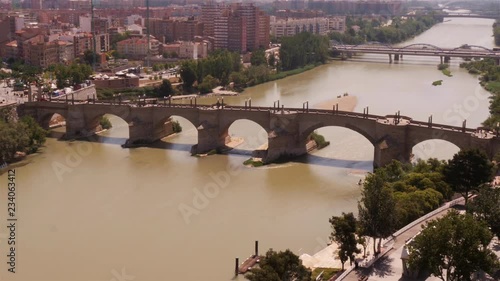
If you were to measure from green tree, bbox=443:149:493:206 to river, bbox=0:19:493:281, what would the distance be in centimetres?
201

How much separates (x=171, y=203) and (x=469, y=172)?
16.7 ft

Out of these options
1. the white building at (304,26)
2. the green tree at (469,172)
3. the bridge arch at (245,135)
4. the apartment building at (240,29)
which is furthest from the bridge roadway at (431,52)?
the green tree at (469,172)

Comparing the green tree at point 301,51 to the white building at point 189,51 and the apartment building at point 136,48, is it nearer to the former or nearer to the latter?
the white building at point 189,51

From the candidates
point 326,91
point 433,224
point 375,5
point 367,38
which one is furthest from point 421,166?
point 375,5

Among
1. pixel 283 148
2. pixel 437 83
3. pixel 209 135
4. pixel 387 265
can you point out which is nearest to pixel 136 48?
pixel 437 83

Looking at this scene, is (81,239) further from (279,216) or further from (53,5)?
(53,5)

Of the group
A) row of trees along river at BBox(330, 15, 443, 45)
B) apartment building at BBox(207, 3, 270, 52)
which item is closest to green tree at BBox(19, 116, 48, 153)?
apartment building at BBox(207, 3, 270, 52)

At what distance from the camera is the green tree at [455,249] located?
22.6 ft

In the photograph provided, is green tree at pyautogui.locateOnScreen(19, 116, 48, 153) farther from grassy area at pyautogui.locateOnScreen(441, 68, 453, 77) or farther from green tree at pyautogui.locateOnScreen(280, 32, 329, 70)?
grassy area at pyautogui.locateOnScreen(441, 68, 453, 77)

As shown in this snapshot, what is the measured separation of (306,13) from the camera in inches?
2180

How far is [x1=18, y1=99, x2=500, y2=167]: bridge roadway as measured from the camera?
13.8 meters

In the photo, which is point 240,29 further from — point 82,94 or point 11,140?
point 11,140

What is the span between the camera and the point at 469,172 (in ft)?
34.4

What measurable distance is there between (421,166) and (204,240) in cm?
443
